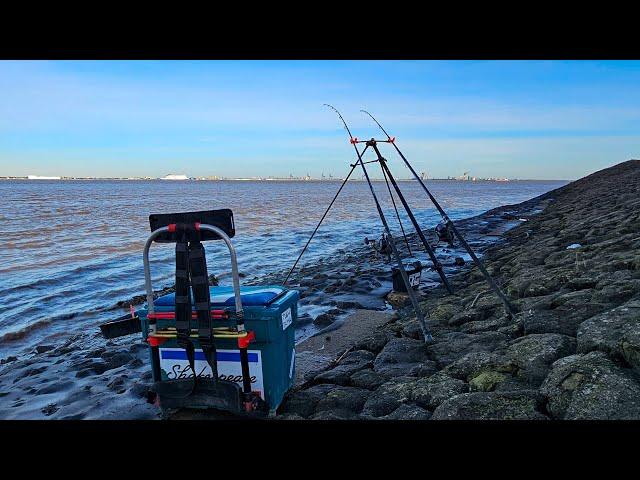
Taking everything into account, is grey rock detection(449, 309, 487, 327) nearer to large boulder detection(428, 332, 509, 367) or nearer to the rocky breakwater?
the rocky breakwater

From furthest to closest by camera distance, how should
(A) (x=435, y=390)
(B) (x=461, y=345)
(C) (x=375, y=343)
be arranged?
(C) (x=375, y=343), (B) (x=461, y=345), (A) (x=435, y=390)

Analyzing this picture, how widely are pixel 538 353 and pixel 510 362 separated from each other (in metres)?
0.25

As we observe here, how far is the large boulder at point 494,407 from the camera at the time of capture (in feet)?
9.84

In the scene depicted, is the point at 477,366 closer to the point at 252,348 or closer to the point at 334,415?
the point at 334,415

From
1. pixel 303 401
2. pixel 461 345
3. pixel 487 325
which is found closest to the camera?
pixel 303 401

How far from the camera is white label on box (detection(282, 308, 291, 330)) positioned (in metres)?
3.67

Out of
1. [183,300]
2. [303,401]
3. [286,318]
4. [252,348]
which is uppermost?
[183,300]

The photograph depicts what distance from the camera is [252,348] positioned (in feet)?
11.5

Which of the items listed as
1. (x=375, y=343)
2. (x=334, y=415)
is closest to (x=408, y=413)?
(x=334, y=415)

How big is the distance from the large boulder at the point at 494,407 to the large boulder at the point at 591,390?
0.12m
